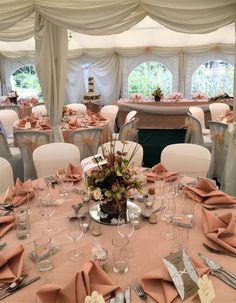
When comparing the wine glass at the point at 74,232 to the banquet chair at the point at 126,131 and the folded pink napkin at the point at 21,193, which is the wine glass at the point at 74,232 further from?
the banquet chair at the point at 126,131

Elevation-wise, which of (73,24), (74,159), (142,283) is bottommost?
(142,283)

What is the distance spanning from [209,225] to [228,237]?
0.13 m

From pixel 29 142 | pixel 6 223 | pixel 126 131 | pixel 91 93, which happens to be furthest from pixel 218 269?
pixel 91 93

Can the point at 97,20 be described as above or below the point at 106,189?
above

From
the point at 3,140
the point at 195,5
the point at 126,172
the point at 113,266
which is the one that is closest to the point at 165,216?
the point at 126,172

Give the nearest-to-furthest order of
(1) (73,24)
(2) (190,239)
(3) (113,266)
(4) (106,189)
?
(3) (113,266)
(2) (190,239)
(4) (106,189)
(1) (73,24)

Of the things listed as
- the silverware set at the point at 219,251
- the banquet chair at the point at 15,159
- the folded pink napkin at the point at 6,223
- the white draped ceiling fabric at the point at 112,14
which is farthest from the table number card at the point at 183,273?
the banquet chair at the point at 15,159

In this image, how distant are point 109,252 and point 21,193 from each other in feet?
3.26

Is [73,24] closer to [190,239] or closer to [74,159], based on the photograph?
[74,159]

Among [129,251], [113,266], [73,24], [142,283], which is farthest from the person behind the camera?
[73,24]

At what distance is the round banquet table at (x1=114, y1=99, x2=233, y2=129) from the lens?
7650mm

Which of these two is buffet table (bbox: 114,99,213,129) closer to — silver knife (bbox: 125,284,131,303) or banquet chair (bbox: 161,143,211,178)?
banquet chair (bbox: 161,143,211,178)

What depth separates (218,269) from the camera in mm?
1430

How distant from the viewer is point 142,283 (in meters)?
1.34
